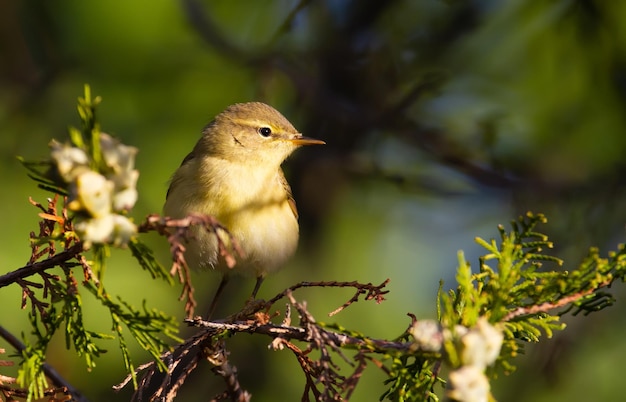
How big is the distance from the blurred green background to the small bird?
0.69m

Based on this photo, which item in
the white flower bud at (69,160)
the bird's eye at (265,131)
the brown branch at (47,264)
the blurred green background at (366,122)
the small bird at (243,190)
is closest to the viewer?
the white flower bud at (69,160)

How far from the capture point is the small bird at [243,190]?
2.89m

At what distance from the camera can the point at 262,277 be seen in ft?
11.0

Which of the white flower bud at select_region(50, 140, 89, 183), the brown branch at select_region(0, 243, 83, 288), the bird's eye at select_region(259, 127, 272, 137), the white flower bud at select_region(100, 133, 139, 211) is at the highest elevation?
the bird's eye at select_region(259, 127, 272, 137)

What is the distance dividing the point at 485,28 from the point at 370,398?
2.36m

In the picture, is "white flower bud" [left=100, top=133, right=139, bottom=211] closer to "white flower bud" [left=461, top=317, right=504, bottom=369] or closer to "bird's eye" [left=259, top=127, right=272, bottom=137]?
"white flower bud" [left=461, top=317, right=504, bottom=369]

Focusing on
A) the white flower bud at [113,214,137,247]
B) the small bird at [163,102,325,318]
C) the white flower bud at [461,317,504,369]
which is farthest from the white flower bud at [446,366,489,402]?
the small bird at [163,102,325,318]

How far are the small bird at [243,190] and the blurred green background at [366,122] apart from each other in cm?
69

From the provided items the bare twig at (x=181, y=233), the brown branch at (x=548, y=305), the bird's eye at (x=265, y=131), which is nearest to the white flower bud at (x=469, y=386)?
the brown branch at (x=548, y=305)

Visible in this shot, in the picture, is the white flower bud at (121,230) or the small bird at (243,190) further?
the small bird at (243,190)

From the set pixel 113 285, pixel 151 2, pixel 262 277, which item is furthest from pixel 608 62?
pixel 113 285

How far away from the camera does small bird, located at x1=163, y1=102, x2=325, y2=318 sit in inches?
114

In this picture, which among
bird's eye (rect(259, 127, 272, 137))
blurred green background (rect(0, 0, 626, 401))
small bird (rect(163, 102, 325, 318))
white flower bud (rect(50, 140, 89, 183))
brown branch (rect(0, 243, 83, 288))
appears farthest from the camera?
blurred green background (rect(0, 0, 626, 401))

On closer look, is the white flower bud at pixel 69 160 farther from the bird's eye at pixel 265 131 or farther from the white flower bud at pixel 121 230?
the bird's eye at pixel 265 131
